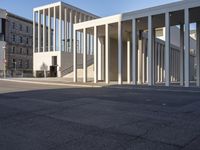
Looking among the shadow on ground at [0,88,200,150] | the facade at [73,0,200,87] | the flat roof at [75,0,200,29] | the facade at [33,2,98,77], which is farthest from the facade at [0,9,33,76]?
the shadow on ground at [0,88,200,150]

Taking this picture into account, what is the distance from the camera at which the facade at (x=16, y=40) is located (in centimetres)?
7374

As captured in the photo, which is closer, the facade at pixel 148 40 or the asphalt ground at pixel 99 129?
the asphalt ground at pixel 99 129

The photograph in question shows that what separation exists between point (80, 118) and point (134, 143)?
2.97 metres

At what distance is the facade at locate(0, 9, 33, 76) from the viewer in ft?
242

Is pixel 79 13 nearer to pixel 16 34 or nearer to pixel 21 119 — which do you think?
pixel 16 34

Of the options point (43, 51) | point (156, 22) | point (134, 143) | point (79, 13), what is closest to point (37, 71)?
point (43, 51)

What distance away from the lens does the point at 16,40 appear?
259 feet

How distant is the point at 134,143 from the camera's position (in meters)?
5.55

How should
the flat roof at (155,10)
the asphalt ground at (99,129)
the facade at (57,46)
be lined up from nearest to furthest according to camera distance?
1. the asphalt ground at (99,129)
2. the flat roof at (155,10)
3. the facade at (57,46)

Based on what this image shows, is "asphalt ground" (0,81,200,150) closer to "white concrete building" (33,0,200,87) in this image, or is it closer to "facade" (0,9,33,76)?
"white concrete building" (33,0,200,87)

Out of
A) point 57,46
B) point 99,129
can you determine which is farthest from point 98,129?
point 57,46

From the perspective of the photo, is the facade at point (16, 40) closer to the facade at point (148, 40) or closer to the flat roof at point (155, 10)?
the facade at point (148, 40)

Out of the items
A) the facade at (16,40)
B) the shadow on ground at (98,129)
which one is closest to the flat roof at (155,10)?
the shadow on ground at (98,129)

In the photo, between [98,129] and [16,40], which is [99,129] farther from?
[16,40]
